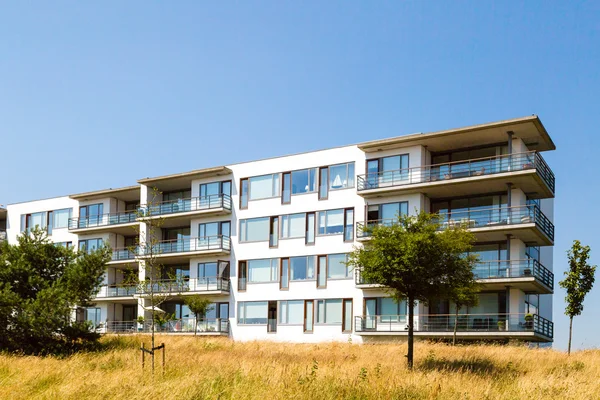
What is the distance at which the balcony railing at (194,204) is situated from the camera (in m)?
51.1

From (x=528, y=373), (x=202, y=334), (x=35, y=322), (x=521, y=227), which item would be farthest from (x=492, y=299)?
→ (x=35, y=322)

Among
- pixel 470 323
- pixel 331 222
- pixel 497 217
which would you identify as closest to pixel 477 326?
pixel 470 323

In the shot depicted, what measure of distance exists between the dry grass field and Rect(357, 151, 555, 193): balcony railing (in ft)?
38.9

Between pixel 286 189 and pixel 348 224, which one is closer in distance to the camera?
pixel 348 224

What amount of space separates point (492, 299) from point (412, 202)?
7.39 metres

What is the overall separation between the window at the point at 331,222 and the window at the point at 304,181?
6.38ft

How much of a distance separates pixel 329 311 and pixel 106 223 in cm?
2247

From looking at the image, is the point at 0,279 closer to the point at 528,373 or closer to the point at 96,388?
the point at 96,388

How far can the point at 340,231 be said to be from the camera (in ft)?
151

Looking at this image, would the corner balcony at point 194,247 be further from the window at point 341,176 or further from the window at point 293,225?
the window at point 341,176

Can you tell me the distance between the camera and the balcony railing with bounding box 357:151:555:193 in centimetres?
3959

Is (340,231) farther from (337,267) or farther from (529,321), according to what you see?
(529,321)

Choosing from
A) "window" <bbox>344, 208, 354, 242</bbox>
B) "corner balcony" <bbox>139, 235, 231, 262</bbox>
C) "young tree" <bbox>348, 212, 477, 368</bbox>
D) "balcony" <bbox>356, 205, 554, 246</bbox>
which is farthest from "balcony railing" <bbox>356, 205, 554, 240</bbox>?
"corner balcony" <bbox>139, 235, 231, 262</bbox>

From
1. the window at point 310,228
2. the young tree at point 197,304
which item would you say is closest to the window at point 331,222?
the window at point 310,228
